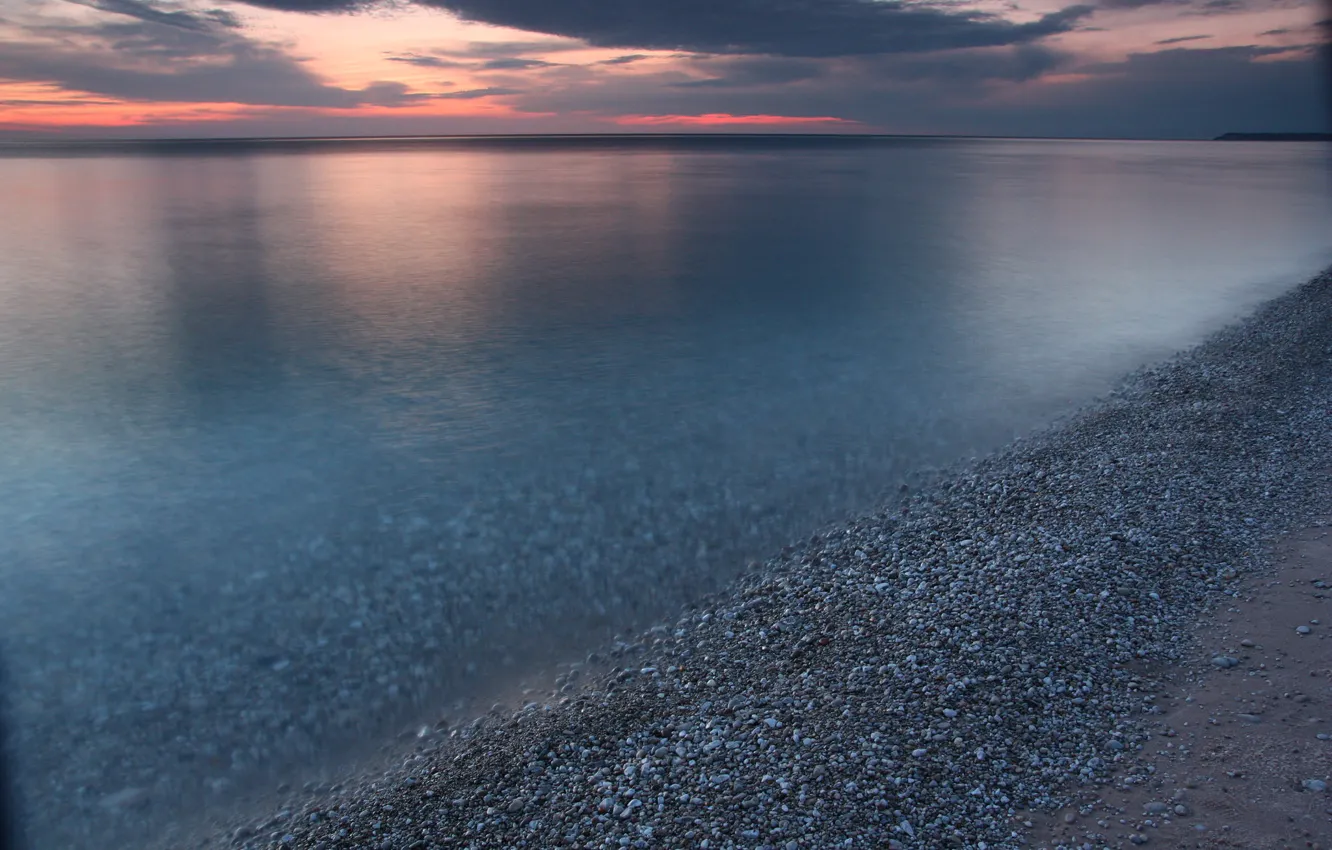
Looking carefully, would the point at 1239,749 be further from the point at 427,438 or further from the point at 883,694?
the point at 427,438

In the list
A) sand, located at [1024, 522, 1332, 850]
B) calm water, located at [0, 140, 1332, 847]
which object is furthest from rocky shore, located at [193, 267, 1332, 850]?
calm water, located at [0, 140, 1332, 847]

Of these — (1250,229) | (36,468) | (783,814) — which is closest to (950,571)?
(783,814)

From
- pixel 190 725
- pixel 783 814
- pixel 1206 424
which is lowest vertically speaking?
pixel 190 725

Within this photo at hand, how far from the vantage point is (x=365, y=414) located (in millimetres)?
12062

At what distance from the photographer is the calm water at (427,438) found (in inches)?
244

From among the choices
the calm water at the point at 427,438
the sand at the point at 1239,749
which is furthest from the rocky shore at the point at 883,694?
the calm water at the point at 427,438

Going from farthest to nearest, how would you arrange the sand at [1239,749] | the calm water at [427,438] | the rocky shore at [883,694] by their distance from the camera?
the calm water at [427,438] → the rocky shore at [883,694] → the sand at [1239,749]

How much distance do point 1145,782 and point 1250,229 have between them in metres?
34.1

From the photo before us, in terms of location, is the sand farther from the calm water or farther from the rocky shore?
the calm water

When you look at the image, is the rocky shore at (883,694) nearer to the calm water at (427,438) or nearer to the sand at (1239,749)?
the sand at (1239,749)

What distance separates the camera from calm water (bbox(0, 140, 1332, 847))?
20.3ft

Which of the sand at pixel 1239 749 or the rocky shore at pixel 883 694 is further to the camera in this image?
the rocky shore at pixel 883 694

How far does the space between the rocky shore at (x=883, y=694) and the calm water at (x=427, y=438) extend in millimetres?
669

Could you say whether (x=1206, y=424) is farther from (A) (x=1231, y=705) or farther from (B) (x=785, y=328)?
(B) (x=785, y=328)
